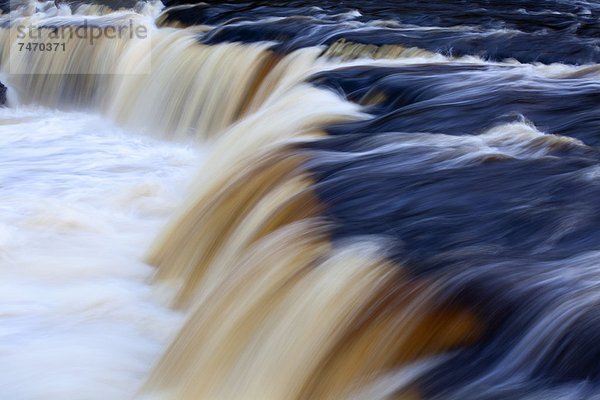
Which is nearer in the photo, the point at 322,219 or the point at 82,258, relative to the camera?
the point at 322,219

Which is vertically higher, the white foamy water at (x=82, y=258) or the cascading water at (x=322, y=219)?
the cascading water at (x=322, y=219)

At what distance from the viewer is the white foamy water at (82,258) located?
400 centimetres

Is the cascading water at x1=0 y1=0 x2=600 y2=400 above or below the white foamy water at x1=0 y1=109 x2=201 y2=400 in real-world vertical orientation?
above

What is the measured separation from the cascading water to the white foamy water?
0.7 inches

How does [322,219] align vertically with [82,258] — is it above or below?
above

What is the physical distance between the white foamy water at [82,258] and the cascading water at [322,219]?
0.06ft

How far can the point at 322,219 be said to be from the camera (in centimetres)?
387

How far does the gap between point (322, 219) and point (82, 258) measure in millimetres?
1790

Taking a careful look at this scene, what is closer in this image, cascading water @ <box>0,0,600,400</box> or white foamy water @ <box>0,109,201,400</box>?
cascading water @ <box>0,0,600,400</box>

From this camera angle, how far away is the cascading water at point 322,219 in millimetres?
3004

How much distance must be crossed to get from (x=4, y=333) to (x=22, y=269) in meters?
0.73

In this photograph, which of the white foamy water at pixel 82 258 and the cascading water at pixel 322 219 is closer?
the cascading water at pixel 322 219

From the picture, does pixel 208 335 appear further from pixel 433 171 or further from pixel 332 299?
pixel 433 171

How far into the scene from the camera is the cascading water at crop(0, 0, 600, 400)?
300cm
